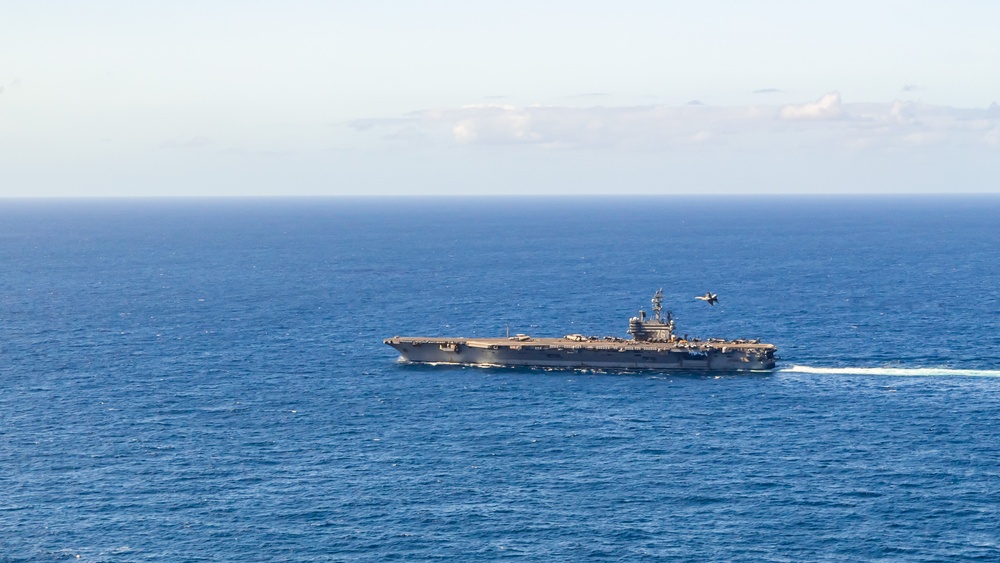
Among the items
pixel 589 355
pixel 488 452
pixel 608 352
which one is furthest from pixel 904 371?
pixel 488 452

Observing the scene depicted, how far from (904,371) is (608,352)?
119ft

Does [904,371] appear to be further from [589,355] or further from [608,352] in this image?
[589,355]

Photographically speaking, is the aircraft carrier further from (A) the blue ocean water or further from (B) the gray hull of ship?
(A) the blue ocean water

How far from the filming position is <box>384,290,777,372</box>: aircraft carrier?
13750cm

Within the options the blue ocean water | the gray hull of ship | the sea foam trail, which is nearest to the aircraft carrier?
the gray hull of ship

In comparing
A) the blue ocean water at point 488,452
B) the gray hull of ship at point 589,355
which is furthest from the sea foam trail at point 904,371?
the gray hull of ship at point 589,355

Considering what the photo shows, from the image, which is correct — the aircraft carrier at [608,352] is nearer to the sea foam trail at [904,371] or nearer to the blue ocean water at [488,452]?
the blue ocean water at [488,452]

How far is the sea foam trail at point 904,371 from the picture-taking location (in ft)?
422

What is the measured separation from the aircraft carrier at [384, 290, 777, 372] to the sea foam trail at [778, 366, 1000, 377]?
15.7ft

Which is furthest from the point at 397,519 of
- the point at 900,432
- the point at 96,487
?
the point at 900,432

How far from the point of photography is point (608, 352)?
140 metres

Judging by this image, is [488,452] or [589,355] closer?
[488,452]

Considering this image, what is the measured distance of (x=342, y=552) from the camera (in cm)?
7919

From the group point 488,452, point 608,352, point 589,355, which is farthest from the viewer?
point 589,355
